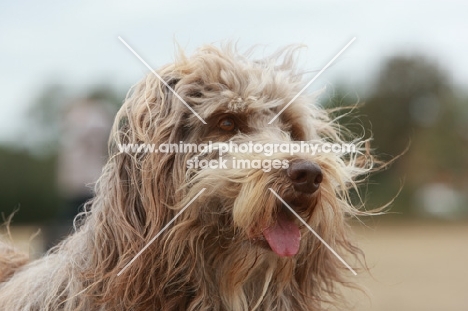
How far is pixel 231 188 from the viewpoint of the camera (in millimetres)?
3479

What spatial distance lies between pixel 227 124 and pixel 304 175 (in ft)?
1.86

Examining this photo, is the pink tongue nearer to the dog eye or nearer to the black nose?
the black nose

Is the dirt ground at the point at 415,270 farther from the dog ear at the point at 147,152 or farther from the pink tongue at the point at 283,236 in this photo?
the dog ear at the point at 147,152

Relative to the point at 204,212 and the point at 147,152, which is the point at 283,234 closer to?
the point at 204,212

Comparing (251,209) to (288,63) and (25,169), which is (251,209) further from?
(25,169)

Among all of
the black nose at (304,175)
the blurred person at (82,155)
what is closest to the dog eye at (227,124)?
the black nose at (304,175)

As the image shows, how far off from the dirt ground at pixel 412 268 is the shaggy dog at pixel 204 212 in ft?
2.53

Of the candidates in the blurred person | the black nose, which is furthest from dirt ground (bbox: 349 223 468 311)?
the blurred person

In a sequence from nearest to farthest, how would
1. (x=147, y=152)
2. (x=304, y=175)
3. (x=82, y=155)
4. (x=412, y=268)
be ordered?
(x=304, y=175), (x=147, y=152), (x=82, y=155), (x=412, y=268)

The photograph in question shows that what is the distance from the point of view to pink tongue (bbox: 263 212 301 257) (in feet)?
11.5

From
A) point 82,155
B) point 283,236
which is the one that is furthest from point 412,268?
point 283,236

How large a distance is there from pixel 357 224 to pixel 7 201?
78.8ft

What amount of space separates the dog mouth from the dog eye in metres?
0.54

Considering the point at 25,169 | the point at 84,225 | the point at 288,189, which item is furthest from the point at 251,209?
the point at 25,169
